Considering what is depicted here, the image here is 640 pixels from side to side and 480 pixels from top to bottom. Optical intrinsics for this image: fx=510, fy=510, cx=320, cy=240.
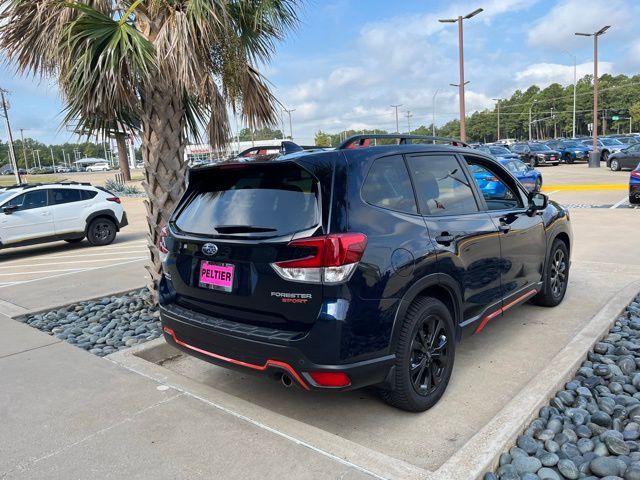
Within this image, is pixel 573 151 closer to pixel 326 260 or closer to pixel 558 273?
pixel 558 273

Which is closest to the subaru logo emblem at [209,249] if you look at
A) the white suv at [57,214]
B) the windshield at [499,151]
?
the white suv at [57,214]

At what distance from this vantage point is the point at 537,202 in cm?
495

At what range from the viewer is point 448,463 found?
2.63m

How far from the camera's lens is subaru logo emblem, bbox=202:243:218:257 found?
3.21m

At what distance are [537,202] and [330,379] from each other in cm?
313

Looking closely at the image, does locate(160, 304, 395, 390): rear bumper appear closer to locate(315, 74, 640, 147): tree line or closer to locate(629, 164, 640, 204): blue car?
locate(629, 164, 640, 204): blue car

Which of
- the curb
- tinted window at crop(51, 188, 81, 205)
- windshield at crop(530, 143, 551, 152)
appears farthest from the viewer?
windshield at crop(530, 143, 551, 152)

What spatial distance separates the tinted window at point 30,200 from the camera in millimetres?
11172

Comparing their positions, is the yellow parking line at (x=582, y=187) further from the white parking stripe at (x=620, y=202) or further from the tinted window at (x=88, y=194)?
the tinted window at (x=88, y=194)

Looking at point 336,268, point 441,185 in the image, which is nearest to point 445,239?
point 441,185

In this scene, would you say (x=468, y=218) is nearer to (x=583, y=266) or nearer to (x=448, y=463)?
(x=448, y=463)

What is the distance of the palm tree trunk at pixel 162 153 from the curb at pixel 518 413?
13.1 ft

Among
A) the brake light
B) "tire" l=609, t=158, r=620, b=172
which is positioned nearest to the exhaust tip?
the brake light

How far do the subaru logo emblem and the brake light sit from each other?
976 mm
